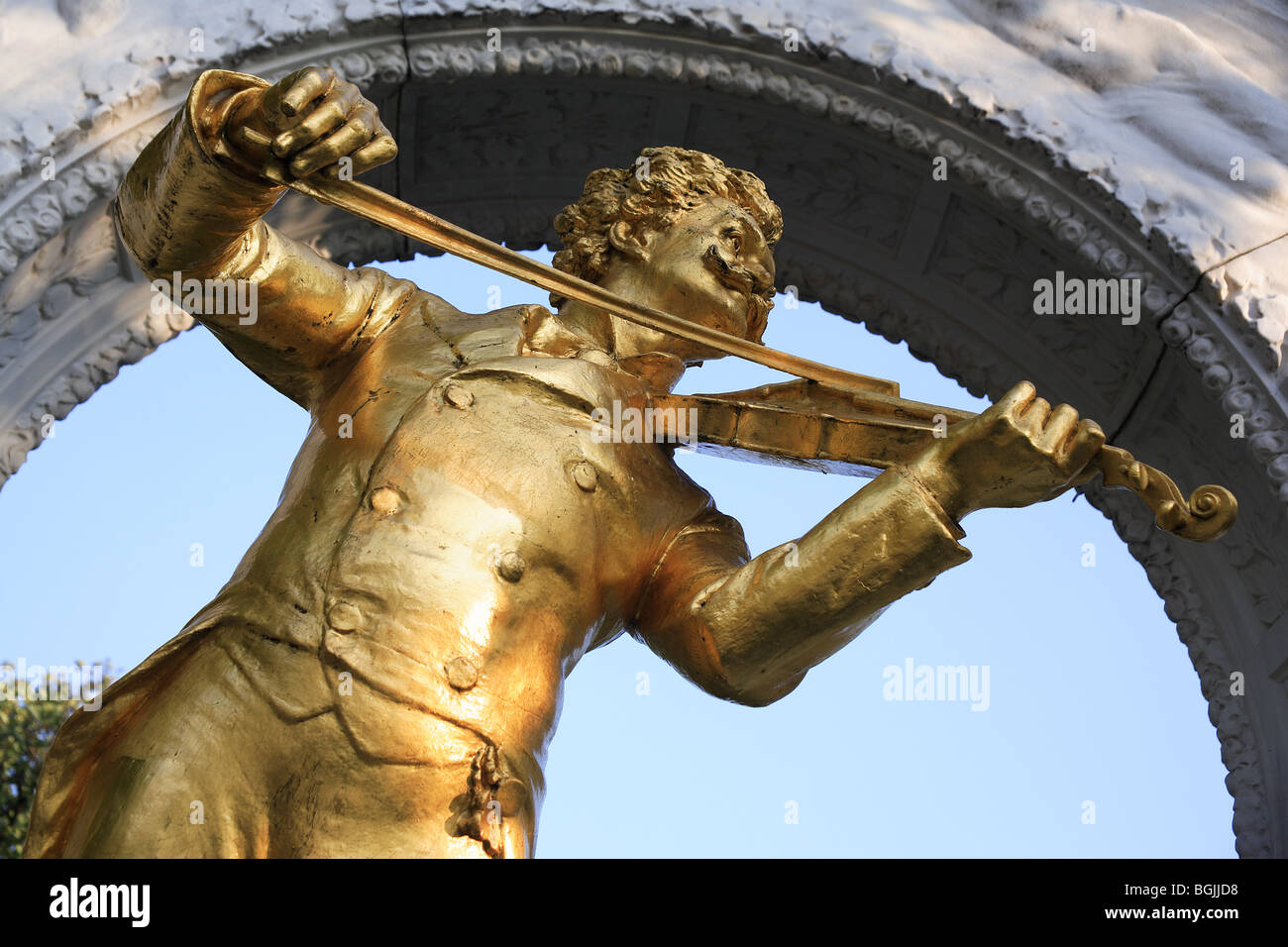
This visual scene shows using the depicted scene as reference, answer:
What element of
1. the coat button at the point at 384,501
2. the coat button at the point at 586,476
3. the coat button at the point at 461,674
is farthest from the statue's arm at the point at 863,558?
the coat button at the point at 384,501

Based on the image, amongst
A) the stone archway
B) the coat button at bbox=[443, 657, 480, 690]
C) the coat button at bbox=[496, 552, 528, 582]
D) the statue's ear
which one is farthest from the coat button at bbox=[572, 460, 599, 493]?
the stone archway

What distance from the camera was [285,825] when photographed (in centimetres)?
289

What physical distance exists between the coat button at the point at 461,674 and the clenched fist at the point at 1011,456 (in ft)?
2.63

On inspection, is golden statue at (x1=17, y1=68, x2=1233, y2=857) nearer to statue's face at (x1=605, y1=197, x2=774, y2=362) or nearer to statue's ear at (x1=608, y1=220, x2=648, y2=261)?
statue's face at (x1=605, y1=197, x2=774, y2=362)

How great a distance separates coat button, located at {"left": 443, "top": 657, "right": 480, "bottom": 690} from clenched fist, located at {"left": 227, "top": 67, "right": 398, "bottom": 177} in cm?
81

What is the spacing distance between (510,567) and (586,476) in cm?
26

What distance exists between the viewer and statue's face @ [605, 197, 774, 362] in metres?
3.64

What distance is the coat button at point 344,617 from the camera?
296 cm

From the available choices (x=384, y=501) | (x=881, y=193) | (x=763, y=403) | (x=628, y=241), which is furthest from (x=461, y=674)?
(x=881, y=193)

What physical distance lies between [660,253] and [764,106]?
1136mm

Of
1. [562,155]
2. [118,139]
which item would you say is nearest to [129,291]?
[118,139]

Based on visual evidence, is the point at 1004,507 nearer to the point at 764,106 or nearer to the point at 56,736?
the point at 56,736

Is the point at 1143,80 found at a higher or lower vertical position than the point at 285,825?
higher

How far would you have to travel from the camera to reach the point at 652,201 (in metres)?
3.83
